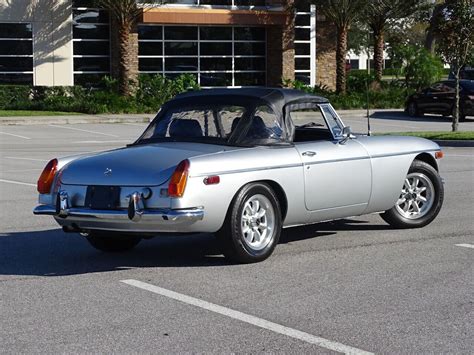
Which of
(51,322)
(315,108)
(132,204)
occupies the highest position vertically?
(315,108)

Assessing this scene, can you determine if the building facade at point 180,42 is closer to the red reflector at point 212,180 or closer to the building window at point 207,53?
the building window at point 207,53

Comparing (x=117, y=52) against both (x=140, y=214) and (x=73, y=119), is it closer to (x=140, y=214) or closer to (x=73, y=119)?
(x=73, y=119)

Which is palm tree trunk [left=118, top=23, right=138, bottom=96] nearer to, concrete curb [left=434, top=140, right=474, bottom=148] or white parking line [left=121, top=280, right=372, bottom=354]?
concrete curb [left=434, top=140, right=474, bottom=148]

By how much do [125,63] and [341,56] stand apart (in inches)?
357

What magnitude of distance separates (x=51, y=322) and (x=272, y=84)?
36.5 meters

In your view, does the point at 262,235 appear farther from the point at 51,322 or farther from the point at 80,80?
the point at 80,80

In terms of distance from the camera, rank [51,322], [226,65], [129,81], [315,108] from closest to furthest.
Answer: [51,322], [315,108], [129,81], [226,65]

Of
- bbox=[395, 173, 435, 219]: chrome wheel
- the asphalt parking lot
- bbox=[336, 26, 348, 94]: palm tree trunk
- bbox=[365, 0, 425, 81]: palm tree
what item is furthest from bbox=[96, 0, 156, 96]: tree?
bbox=[395, 173, 435, 219]: chrome wheel

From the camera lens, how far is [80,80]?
40031 mm

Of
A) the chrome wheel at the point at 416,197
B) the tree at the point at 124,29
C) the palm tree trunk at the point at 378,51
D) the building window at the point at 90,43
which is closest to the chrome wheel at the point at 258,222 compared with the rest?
the chrome wheel at the point at 416,197

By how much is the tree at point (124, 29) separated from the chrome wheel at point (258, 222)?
28263 millimetres

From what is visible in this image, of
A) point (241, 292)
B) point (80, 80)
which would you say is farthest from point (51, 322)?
point (80, 80)

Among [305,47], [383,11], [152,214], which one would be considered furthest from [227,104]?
[305,47]

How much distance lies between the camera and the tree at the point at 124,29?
3650cm
